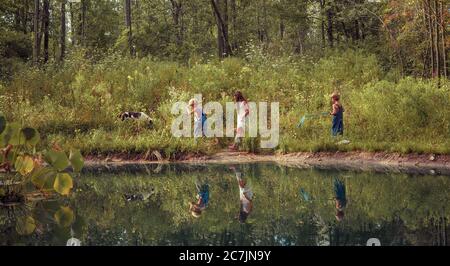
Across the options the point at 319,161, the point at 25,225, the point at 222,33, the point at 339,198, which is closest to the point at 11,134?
the point at 25,225

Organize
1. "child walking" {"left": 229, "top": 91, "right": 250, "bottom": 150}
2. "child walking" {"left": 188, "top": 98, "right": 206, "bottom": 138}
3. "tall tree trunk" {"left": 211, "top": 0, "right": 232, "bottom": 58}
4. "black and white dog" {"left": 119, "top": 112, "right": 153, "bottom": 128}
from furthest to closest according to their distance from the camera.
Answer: "tall tree trunk" {"left": 211, "top": 0, "right": 232, "bottom": 58}, "black and white dog" {"left": 119, "top": 112, "right": 153, "bottom": 128}, "child walking" {"left": 188, "top": 98, "right": 206, "bottom": 138}, "child walking" {"left": 229, "top": 91, "right": 250, "bottom": 150}

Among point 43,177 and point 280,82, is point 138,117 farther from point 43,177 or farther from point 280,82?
point 43,177

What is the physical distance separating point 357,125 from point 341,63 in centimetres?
558

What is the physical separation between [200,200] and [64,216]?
7.29 ft

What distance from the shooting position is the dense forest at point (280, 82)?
48.8 feet

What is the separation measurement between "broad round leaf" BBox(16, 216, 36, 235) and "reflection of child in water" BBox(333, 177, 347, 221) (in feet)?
12.3

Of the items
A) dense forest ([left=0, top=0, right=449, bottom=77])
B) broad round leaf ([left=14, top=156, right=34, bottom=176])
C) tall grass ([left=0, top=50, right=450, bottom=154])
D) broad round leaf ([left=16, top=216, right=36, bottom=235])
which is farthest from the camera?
dense forest ([left=0, top=0, right=449, bottom=77])

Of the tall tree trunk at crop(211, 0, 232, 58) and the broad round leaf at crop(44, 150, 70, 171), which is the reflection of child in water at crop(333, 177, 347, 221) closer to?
the broad round leaf at crop(44, 150, 70, 171)

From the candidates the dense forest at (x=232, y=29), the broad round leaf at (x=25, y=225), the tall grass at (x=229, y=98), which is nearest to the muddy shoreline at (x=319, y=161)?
the tall grass at (x=229, y=98)

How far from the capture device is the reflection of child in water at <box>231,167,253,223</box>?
7911mm

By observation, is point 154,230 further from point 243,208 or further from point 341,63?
point 341,63

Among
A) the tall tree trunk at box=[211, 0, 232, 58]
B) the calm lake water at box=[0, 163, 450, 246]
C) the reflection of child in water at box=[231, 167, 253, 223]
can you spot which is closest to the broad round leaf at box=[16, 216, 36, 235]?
the calm lake water at box=[0, 163, 450, 246]
